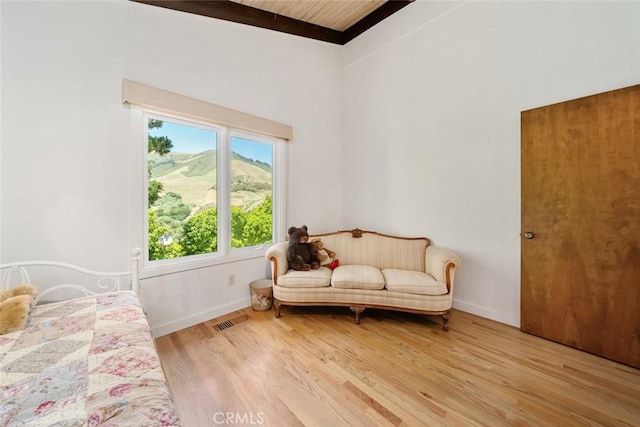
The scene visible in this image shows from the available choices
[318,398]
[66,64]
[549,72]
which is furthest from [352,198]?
[66,64]

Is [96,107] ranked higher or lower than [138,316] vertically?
higher

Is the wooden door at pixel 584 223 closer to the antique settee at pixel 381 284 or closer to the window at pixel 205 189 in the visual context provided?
the antique settee at pixel 381 284

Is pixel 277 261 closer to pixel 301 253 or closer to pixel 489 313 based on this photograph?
pixel 301 253

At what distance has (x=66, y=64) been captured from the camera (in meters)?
1.76

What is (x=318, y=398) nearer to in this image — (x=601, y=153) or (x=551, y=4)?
(x=601, y=153)

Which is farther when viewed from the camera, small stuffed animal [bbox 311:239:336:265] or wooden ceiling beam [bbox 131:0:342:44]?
small stuffed animal [bbox 311:239:336:265]

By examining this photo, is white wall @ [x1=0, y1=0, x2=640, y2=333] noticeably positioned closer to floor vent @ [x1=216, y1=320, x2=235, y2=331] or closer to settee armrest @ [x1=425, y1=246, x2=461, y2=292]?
floor vent @ [x1=216, y1=320, x2=235, y2=331]

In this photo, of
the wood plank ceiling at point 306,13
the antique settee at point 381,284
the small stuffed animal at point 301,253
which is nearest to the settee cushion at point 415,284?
Answer: the antique settee at point 381,284

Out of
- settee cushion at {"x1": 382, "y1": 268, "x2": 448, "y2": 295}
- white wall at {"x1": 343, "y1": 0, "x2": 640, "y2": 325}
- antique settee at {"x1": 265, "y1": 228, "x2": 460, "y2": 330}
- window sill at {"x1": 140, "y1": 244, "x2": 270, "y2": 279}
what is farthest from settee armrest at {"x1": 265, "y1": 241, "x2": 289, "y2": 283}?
white wall at {"x1": 343, "y1": 0, "x2": 640, "y2": 325}

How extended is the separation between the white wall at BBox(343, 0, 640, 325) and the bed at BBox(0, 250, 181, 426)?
277 centimetres

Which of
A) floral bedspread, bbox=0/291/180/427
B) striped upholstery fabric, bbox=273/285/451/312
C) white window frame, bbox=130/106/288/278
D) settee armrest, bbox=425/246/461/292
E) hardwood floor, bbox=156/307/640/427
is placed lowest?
hardwood floor, bbox=156/307/640/427

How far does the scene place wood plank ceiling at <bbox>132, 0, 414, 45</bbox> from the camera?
250 centimetres

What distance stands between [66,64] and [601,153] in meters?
4.00

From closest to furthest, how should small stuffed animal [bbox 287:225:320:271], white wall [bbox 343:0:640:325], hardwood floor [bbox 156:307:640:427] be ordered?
hardwood floor [bbox 156:307:640:427], white wall [bbox 343:0:640:325], small stuffed animal [bbox 287:225:320:271]
